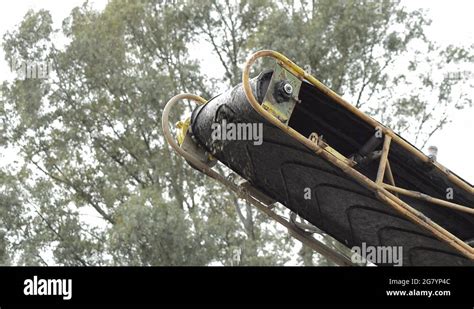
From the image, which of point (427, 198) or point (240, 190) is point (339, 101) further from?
point (240, 190)

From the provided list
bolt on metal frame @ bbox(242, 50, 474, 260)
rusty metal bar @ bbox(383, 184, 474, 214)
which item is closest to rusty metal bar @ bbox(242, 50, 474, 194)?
bolt on metal frame @ bbox(242, 50, 474, 260)

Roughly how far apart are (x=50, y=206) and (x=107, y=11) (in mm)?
6163

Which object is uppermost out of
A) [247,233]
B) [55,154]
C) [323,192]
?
[55,154]

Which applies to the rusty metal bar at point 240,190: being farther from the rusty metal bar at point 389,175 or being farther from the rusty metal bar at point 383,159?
the rusty metal bar at point 383,159

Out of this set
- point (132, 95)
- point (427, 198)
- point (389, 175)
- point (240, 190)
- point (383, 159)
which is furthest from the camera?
point (132, 95)

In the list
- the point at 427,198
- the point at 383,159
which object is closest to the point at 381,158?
the point at 383,159

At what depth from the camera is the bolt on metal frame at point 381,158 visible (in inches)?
297

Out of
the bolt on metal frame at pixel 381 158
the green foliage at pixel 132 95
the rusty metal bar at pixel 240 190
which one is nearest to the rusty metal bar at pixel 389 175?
the bolt on metal frame at pixel 381 158

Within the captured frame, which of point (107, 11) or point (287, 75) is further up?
point (107, 11)

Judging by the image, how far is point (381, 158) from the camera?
7.95 meters

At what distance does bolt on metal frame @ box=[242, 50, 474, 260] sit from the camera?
24.8ft

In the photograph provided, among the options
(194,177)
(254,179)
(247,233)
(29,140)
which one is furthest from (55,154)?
(254,179)
